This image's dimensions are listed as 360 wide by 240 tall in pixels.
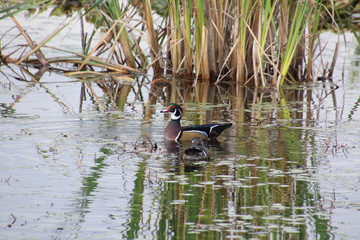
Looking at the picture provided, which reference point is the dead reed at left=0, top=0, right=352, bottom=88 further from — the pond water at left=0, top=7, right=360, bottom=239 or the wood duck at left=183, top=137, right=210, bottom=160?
the wood duck at left=183, top=137, right=210, bottom=160

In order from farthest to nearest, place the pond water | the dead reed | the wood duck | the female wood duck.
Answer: the dead reed → the female wood duck → the wood duck → the pond water

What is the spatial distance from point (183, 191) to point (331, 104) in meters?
6.32

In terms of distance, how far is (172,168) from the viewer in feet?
24.3

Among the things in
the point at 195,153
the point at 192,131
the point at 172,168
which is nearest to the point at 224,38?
the point at 192,131

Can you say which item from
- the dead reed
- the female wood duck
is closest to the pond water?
the female wood duck

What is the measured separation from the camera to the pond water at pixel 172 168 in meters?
5.46

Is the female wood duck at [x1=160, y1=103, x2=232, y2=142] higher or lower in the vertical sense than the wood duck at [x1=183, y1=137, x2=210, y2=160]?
higher

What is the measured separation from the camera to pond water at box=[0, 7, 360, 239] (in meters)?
5.46

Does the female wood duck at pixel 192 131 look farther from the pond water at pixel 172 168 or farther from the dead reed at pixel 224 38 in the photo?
the dead reed at pixel 224 38

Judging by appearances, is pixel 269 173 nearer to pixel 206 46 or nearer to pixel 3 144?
pixel 3 144

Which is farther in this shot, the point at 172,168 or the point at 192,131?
the point at 192,131

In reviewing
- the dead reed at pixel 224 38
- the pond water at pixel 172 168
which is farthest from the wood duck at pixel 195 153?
the dead reed at pixel 224 38

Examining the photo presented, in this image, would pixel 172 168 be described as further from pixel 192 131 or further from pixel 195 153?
pixel 192 131

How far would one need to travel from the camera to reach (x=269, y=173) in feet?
23.6
